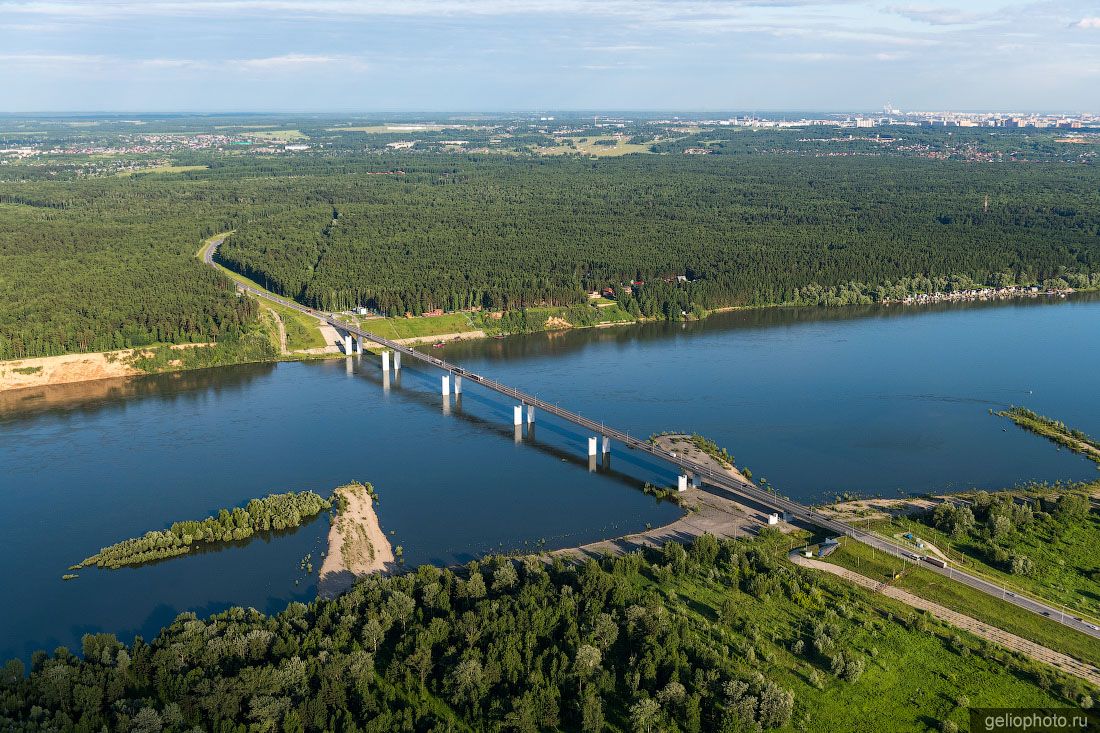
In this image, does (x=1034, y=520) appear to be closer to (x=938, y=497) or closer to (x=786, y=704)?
(x=938, y=497)

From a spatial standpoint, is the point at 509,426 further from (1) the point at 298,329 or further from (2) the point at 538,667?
(1) the point at 298,329

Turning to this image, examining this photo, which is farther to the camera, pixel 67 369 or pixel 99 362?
pixel 99 362

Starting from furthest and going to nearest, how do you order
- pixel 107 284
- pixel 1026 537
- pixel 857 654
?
1. pixel 107 284
2. pixel 1026 537
3. pixel 857 654

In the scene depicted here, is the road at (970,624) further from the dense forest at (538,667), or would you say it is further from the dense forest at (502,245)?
the dense forest at (502,245)

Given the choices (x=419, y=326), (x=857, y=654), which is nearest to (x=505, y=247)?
(x=419, y=326)

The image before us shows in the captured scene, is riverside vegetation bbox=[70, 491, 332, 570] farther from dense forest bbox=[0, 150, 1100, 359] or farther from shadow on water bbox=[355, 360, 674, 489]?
dense forest bbox=[0, 150, 1100, 359]

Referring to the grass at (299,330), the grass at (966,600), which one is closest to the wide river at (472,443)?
the grass at (299,330)

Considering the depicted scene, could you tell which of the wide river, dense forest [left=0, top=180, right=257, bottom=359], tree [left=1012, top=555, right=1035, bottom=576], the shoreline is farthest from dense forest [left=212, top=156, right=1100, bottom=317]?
tree [left=1012, top=555, right=1035, bottom=576]
